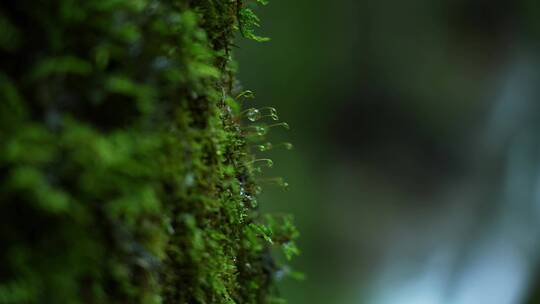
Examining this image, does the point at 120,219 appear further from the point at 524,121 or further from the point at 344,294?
the point at 524,121

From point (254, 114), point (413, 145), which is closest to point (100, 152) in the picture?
point (254, 114)

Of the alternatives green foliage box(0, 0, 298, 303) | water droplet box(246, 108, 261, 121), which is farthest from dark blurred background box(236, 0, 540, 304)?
green foliage box(0, 0, 298, 303)

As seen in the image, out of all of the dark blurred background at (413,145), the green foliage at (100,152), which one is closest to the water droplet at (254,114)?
the green foliage at (100,152)

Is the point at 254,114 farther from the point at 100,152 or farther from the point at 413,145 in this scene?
the point at 413,145

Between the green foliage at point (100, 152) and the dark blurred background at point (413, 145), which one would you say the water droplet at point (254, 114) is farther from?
the dark blurred background at point (413, 145)

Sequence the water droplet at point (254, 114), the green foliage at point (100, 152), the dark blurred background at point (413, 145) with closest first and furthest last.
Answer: the green foliage at point (100, 152) < the water droplet at point (254, 114) < the dark blurred background at point (413, 145)

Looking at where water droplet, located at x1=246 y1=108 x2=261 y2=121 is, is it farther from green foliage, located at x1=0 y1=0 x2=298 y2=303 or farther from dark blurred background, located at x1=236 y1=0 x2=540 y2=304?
dark blurred background, located at x1=236 y1=0 x2=540 y2=304
